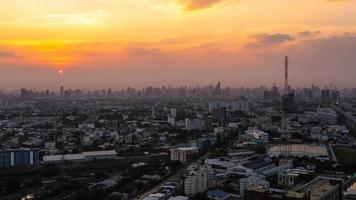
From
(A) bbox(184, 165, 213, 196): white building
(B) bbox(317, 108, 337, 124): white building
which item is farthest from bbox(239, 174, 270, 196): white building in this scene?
(B) bbox(317, 108, 337, 124): white building

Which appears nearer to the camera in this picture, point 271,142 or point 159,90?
point 271,142

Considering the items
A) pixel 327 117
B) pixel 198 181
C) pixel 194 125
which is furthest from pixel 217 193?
pixel 327 117

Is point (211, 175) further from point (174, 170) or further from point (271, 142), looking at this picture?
point (271, 142)

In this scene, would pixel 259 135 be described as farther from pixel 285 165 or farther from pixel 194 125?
pixel 285 165

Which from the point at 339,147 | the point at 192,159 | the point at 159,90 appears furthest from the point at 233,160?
the point at 159,90

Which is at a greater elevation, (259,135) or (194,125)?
(194,125)

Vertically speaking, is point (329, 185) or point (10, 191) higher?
point (329, 185)

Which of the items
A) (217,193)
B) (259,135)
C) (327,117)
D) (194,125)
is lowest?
(217,193)

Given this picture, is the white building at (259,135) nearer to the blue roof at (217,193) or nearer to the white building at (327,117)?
the white building at (327,117)
